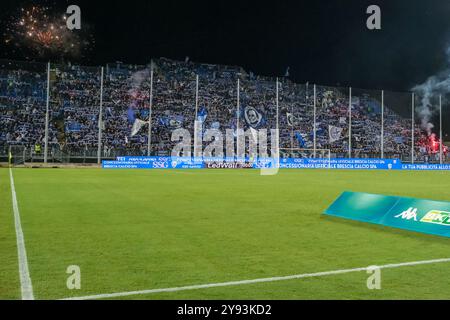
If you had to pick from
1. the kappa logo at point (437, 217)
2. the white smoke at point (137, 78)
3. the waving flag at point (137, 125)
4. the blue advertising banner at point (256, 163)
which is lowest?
the kappa logo at point (437, 217)

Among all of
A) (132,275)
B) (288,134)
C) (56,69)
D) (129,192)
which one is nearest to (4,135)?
(56,69)

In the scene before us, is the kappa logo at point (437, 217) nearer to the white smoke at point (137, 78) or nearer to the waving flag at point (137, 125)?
the waving flag at point (137, 125)

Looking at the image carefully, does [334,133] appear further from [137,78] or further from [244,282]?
[244,282]

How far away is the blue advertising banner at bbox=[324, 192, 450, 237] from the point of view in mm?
9102

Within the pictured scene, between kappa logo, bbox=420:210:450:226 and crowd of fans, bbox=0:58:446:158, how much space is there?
36.9m

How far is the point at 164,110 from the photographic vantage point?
49.7 meters

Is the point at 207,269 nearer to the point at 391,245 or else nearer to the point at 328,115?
the point at 391,245

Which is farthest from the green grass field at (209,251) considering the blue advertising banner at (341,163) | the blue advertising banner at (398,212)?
the blue advertising banner at (341,163)

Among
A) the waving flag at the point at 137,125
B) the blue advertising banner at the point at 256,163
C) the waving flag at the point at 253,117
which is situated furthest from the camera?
the waving flag at the point at 253,117

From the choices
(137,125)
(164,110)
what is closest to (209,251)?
(137,125)

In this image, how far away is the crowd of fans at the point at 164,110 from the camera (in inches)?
1769

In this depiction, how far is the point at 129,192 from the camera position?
17547 mm

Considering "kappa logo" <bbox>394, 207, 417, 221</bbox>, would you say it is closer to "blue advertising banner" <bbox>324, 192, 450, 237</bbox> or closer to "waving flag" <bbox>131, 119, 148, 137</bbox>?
"blue advertising banner" <bbox>324, 192, 450, 237</bbox>
